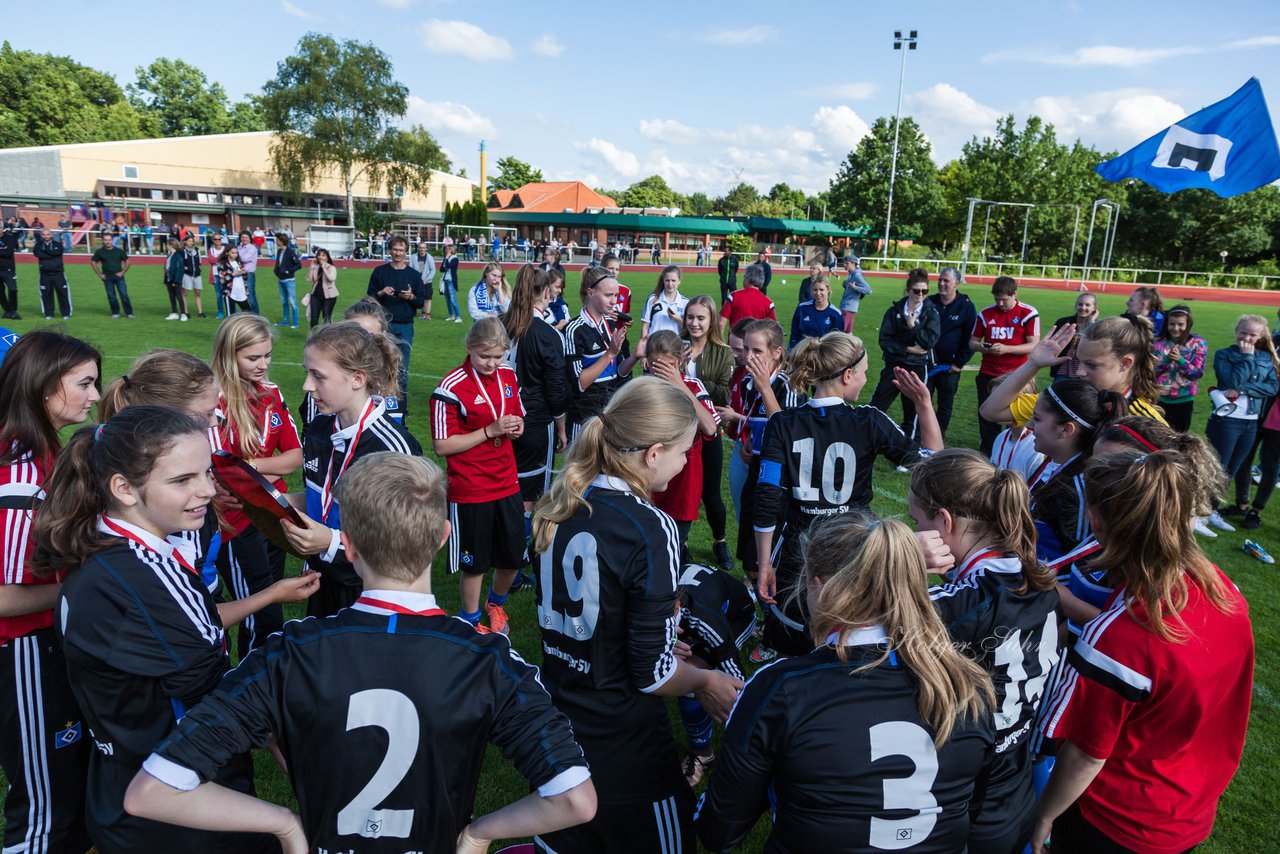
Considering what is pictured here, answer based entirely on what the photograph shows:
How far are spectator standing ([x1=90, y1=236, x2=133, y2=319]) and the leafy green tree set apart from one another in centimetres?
6055

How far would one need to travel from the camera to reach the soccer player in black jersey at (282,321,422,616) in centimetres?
322

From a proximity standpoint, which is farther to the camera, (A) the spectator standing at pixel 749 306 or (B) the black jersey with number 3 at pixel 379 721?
(A) the spectator standing at pixel 749 306

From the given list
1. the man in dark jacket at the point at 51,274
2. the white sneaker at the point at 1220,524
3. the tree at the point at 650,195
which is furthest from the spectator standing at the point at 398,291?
the tree at the point at 650,195

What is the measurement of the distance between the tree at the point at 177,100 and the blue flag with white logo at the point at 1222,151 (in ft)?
294

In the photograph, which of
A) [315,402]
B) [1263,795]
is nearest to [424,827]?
[315,402]

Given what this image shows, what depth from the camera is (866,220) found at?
6575cm

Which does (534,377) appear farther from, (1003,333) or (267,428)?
(1003,333)

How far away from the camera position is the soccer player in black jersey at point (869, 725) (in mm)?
1704

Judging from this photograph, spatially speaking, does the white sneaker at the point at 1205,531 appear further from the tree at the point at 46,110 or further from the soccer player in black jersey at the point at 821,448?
the tree at the point at 46,110

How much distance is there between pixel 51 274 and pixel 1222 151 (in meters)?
21.0

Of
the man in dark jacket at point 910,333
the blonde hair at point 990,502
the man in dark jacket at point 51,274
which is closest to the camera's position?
the blonde hair at point 990,502

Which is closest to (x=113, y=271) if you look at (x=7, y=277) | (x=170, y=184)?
(x=7, y=277)

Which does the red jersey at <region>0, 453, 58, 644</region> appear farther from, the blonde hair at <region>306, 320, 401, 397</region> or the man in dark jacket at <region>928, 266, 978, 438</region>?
the man in dark jacket at <region>928, 266, 978, 438</region>

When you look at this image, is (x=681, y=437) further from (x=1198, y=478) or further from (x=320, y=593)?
(x=320, y=593)
